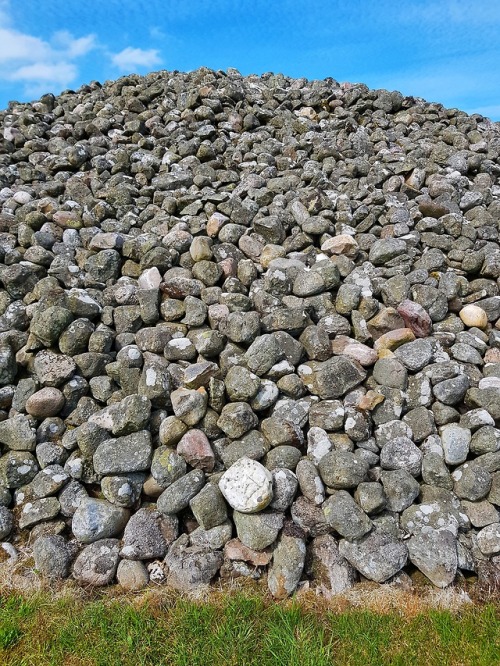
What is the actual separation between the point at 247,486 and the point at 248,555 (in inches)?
18.4

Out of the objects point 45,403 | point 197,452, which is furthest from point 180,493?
point 45,403

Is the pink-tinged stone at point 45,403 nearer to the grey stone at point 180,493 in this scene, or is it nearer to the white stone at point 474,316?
the grey stone at point 180,493

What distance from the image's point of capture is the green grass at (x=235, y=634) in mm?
2609

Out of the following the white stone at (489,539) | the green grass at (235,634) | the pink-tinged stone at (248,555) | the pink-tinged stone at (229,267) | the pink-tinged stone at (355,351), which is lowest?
the green grass at (235,634)

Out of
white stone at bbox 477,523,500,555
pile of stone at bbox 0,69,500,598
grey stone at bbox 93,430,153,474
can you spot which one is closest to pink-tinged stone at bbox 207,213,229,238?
pile of stone at bbox 0,69,500,598

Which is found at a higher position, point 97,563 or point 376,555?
point 376,555

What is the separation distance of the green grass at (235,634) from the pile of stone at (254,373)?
23 cm

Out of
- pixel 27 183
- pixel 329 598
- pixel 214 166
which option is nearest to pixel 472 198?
pixel 214 166

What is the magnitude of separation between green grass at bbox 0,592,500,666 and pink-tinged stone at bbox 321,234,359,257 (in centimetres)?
337

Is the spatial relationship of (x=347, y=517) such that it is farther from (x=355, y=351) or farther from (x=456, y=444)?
(x=355, y=351)

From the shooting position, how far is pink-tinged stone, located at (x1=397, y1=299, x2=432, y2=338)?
4324 millimetres

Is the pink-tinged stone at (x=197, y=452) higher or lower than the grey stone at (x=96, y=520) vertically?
higher

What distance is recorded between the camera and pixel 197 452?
350 centimetres

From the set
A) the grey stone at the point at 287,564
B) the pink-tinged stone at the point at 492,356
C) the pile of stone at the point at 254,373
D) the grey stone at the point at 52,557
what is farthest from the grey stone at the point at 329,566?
the pink-tinged stone at the point at 492,356
